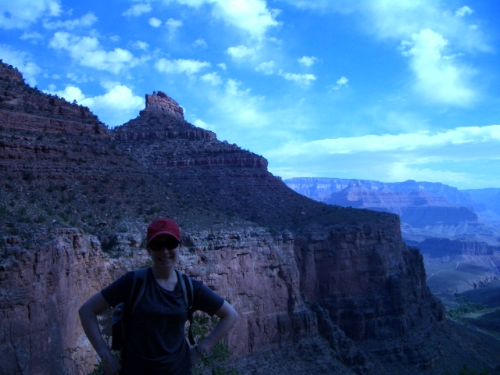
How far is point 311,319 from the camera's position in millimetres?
36000

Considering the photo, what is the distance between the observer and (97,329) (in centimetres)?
646

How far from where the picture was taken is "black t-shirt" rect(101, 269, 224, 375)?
252 inches

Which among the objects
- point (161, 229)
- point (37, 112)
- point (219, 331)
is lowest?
point (219, 331)

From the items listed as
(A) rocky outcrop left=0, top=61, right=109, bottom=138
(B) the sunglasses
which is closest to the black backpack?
(B) the sunglasses

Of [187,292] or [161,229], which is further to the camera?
[187,292]

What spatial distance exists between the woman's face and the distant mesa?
48821 mm

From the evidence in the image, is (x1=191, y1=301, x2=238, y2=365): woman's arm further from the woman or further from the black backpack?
the black backpack

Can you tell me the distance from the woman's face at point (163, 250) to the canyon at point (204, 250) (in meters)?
11.6

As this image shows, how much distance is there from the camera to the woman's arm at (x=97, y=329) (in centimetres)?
641

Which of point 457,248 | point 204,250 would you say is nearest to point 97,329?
point 204,250

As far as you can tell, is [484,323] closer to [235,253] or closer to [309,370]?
[309,370]

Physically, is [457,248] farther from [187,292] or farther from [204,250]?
[187,292]

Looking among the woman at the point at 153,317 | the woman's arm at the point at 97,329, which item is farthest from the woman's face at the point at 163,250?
the woman's arm at the point at 97,329

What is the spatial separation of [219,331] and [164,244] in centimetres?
144
